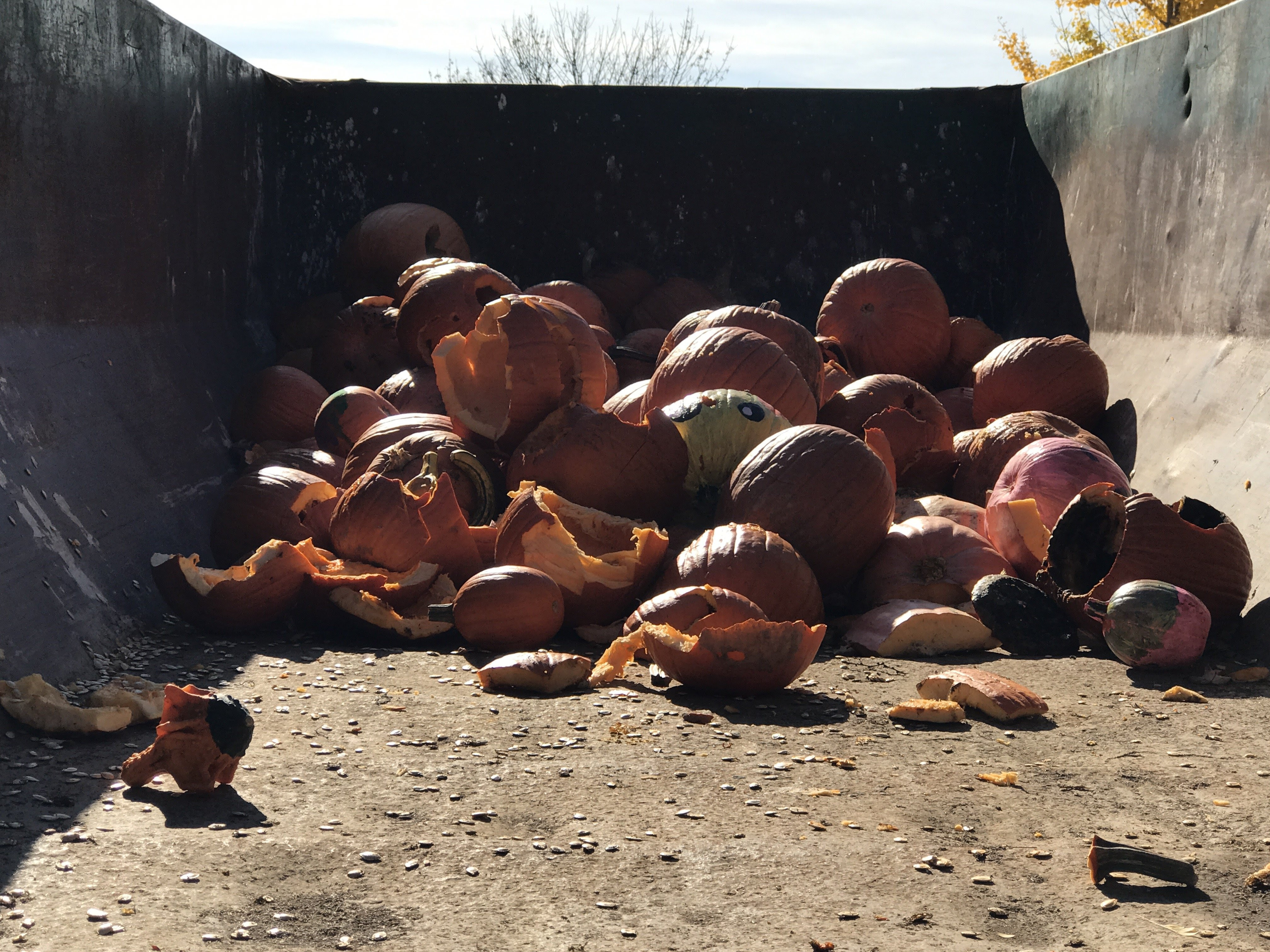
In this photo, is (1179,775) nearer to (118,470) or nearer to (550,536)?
(550,536)

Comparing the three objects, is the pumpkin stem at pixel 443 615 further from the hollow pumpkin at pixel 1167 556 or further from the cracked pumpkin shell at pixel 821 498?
the hollow pumpkin at pixel 1167 556

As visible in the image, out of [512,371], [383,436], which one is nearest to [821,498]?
[512,371]

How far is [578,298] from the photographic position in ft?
24.8

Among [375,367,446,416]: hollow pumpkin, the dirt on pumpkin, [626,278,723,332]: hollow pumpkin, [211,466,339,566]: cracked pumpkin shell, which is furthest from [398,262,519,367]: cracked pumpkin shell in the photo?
the dirt on pumpkin

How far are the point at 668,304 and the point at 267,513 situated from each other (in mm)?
3824

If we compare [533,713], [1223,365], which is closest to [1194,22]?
[1223,365]

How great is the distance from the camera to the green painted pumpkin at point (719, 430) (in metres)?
5.15

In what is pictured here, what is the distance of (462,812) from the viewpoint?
9.13 feet

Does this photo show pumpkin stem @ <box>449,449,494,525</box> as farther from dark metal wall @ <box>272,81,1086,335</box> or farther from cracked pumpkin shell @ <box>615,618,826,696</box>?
dark metal wall @ <box>272,81,1086,335</box>

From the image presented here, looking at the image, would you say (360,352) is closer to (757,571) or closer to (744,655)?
(757,571)

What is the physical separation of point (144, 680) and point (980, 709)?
2490mm

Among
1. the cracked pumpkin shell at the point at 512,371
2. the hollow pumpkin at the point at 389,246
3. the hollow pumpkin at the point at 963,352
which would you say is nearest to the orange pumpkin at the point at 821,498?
the cracked pumpkin shell at the point at 512,371

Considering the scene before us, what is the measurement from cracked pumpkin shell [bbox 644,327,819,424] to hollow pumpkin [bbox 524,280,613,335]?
1.78 meters

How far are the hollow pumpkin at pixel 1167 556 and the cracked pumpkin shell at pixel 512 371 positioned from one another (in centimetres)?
209
